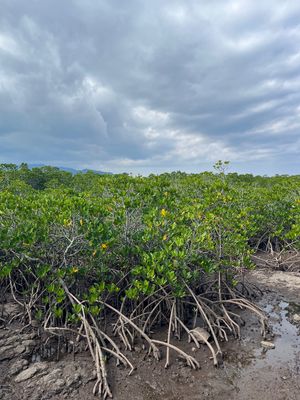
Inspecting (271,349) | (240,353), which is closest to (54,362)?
(240,353)

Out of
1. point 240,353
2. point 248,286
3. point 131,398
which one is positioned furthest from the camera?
point 248,286

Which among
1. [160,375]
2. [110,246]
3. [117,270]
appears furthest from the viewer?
[117,270]

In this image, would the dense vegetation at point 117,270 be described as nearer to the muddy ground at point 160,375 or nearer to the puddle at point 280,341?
the muddy ground at point 160,375

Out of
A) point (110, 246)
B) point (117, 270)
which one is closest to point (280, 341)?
point (117, 270)

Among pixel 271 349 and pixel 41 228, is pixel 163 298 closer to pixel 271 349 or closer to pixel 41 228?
pixel 271 349

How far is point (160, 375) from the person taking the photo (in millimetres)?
4289

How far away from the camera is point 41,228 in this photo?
202 inches

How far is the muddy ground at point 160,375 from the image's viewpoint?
3885mm

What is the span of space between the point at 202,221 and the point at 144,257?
161 centimetres

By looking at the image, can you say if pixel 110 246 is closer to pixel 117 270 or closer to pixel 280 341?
pixel 117 270

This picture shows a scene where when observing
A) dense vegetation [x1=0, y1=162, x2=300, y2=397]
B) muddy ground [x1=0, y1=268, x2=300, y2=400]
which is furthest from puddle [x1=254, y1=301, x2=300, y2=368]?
dense vegetation [x1=0, y1=162, x2=300, y2=397]

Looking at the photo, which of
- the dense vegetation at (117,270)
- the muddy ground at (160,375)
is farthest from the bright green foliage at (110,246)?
the muddy ground at (160,375)

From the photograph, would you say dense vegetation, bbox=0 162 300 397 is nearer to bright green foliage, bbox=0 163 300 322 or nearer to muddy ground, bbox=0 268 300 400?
bright green foliage, bbox=0 163 300 322

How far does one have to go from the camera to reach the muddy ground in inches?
153
